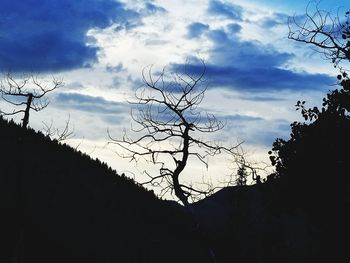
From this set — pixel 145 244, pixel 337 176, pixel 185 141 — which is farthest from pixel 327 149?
pixel 145 244

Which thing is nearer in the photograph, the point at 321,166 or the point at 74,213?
the point at 321,166

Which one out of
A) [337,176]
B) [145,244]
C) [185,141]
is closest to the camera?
[185,141]

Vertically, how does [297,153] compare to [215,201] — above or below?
below

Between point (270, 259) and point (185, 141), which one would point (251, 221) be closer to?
point (270, 259)

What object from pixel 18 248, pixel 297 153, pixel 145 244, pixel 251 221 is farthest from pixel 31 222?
pixel 251 221

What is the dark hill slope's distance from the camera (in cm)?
2123

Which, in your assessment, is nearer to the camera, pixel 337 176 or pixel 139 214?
pixel 337 176

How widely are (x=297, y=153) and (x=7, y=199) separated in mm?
13649

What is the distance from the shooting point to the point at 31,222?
23266mm

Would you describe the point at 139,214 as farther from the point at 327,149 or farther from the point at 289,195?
the point at 327,149

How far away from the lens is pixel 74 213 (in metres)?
27.0

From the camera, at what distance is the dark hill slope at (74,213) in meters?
21.2

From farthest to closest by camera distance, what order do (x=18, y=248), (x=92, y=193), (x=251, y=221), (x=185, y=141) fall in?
(x=251, y=221), (x=92, y=193), (x=18, y=248), (x=185, y=141)

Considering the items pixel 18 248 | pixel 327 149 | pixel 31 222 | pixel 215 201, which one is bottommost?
pixel 18 248
